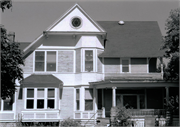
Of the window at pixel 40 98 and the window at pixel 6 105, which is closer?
the window at pixel 40 98

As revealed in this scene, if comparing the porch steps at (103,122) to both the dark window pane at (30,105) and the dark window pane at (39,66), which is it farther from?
the dark window pane at (39,66)

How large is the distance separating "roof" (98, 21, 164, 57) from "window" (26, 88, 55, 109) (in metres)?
5.67

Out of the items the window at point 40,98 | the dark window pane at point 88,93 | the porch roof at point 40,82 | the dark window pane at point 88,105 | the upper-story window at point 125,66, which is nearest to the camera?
the porch roof at point 40,82

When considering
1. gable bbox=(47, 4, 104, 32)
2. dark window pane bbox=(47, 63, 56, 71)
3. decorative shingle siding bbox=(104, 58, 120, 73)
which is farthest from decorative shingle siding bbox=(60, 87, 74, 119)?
gable bbox=(47, 4, 104, 32)

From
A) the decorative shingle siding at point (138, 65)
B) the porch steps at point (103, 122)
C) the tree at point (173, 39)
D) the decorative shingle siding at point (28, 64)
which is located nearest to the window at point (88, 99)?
the porch steps at point (103, 122)

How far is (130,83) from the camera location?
25.0 meters

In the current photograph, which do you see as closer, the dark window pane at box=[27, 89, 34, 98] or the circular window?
the dark window pane at box=[27, 89, 34, 98]

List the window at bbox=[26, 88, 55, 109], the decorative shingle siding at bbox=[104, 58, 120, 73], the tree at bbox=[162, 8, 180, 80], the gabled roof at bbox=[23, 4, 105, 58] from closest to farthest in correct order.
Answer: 1. the tree at bbox=[162, 8, 180, 80]
2. the window at bbox=[26, 88, 55, 109]
3. the gabled roof at bbox=[23, 4, 105, 58]
4. the decorative shingle siding at bbox=[104, 58, 120, 73]

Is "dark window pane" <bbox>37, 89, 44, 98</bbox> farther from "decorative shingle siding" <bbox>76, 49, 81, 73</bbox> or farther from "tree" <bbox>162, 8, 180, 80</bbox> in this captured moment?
"tree" <bbox>162, 8, 180, 80</bbox>

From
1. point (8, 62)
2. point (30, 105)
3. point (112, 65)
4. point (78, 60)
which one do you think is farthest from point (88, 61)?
point (8, 62)

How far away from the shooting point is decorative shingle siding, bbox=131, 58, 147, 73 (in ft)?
92.0

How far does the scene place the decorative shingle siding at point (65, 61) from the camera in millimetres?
27734

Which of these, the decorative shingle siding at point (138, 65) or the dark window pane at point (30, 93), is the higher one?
the decorative shingle siding at point (138, 65)

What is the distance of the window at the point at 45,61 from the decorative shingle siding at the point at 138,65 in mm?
7084
